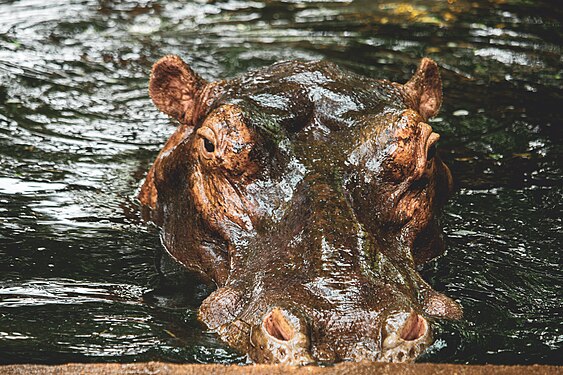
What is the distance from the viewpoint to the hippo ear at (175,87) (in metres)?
7.02

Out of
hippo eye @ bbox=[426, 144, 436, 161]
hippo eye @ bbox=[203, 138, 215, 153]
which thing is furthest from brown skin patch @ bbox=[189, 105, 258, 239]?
hippo eye @ bbox=[426, 144, 436, 161]

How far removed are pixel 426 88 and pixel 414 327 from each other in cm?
312

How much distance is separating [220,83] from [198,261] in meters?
1.29

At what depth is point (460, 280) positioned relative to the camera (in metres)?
6.39

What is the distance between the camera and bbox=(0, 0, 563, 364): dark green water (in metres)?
5.46

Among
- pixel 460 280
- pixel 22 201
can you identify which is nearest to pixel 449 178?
pixel 460 280

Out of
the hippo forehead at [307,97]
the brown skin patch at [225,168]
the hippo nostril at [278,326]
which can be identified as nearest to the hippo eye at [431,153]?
the hippo forehead at [307,97]

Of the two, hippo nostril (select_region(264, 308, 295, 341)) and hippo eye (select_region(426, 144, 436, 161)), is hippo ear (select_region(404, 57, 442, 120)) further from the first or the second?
hippo nostril (select_region(264, 308, 295, 341))

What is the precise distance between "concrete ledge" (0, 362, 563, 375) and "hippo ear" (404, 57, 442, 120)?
3.17m

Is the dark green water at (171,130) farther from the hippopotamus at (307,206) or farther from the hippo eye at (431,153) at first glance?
the hippo eye at (431,153)

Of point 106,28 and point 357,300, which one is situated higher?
point 357,300

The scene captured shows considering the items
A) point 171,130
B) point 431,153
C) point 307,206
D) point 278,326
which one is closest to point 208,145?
point 307,206

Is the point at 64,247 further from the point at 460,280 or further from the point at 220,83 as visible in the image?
the point at 460,280

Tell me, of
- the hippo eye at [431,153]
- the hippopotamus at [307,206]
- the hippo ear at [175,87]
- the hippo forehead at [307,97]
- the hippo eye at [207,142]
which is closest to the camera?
the hippopotamus at [307,206]
